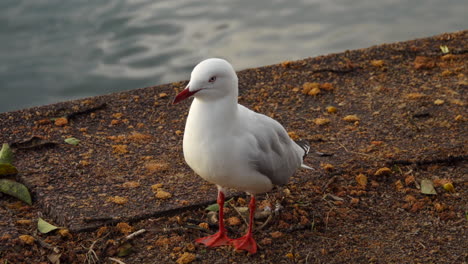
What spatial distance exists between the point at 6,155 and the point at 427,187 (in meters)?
2.65

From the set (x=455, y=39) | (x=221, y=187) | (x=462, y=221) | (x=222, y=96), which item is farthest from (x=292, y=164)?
(x=455, y=39)

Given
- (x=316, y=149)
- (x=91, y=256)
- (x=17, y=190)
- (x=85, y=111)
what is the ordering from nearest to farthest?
(x=91, y=256) < (x=17, y=190) < (x=316, y=149) < (x=85, y=111)

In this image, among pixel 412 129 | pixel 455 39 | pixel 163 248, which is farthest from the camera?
pixel 455 39

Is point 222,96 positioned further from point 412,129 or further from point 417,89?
point 417,89

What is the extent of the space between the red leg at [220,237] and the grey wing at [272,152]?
0.30 metres

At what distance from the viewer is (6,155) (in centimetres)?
417

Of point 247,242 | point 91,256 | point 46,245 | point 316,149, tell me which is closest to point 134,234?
point 91,256

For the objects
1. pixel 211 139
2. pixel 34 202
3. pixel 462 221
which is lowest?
pixel 462 221

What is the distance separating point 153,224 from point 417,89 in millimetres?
2581

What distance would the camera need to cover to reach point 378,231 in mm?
3559

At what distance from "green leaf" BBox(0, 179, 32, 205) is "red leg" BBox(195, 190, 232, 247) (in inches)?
42.4

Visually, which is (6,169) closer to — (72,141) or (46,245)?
(72,141)

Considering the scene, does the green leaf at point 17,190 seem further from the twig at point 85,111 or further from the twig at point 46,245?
the twig at point 85,111

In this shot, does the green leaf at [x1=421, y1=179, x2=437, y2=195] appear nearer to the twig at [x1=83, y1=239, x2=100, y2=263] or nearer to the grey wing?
the grey wing
